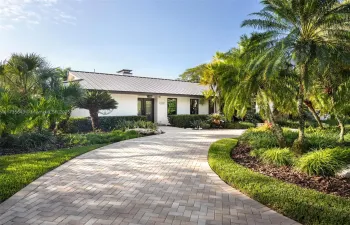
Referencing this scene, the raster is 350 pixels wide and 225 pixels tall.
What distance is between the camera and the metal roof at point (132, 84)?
20016mm

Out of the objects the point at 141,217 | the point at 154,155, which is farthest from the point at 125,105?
the point at 141,217

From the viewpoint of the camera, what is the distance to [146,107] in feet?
74.6

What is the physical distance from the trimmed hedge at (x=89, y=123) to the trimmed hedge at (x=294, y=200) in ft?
40.3

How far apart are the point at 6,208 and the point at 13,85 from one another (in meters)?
12.2

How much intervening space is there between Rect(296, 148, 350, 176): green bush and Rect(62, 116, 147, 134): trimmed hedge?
13228 millimetres

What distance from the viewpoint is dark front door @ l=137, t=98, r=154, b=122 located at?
22391 millimetres

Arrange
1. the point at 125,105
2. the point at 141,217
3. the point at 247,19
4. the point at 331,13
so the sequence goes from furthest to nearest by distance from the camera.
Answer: the point at 125,105
the point at 247,19
the point at 331,13
the point at 141,217

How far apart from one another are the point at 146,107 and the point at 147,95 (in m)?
1.24

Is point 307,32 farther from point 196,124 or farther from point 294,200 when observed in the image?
point 196,124

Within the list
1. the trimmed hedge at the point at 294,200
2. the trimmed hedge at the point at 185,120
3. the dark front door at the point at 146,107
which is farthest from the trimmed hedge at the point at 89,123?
the trimmed hedge at the point at 294,200

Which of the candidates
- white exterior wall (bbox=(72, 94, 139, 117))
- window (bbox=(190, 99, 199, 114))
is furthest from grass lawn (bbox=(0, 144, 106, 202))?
window (bbox=(190, 99, 199, 114))

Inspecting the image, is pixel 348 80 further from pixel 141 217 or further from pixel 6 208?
pixel 6 208

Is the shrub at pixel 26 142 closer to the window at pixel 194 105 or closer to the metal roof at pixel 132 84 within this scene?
the metal roof at pixel 132 84

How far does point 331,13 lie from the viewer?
22.9 feet
